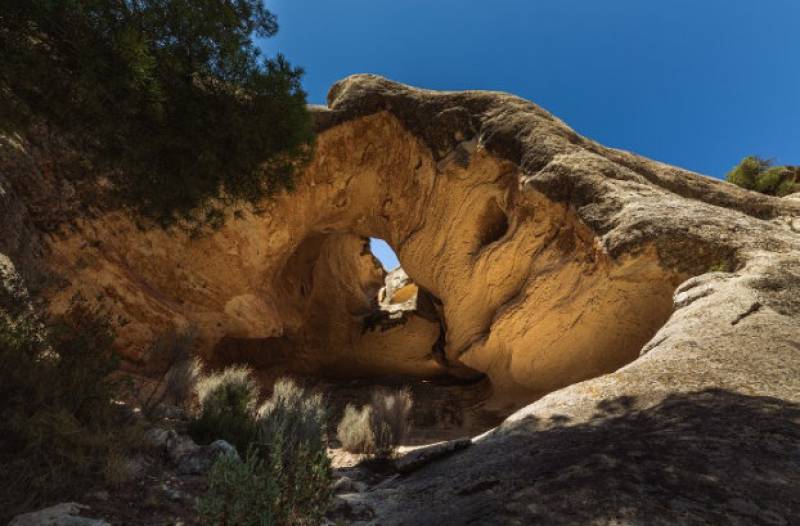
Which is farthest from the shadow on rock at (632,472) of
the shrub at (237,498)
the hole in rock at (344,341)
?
the hole in rock at (344,341)

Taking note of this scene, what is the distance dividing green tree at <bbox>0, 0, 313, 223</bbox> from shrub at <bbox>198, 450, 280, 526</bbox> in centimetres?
338

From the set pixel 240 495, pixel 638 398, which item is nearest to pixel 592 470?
pixel 638 398

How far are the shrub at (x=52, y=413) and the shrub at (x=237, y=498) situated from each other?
121 centimetres

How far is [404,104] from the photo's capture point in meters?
11.9

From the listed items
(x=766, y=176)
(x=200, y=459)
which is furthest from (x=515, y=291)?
(x=766, y=176)

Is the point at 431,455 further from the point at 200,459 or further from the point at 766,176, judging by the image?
the point at 766,176

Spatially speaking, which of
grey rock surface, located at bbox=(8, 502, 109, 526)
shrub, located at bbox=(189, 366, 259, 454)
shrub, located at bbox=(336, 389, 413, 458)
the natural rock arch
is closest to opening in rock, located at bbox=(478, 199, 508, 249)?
the natural rock arch

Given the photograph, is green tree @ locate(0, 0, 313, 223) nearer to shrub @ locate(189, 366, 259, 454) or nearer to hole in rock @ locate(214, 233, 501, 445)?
shrub @ locate(189, 366, 259, 454)

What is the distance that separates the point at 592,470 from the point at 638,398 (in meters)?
1.64

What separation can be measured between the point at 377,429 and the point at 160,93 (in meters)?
6.09

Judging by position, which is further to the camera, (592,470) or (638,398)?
(638,398)

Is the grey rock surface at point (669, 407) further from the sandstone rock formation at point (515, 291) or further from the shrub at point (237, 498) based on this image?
the shrub at point (237, 498)

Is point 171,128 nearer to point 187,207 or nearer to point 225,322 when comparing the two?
point 187,207

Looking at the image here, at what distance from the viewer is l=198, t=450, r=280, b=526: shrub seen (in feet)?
8.08
